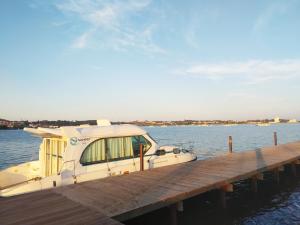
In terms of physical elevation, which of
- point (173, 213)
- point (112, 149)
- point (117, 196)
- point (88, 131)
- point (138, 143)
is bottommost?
point (173, 213)

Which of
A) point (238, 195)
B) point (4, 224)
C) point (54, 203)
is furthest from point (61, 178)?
point (238, 195)

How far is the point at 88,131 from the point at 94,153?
3.00 feet

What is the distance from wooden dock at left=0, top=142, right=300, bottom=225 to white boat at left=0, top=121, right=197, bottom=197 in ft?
2.90

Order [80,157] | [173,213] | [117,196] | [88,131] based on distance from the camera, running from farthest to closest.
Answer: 1. [88,131]
2. [80,157]
3. [173,213]
4. [117,196]

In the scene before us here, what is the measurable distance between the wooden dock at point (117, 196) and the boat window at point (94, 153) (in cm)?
109

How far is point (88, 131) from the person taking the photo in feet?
37.9

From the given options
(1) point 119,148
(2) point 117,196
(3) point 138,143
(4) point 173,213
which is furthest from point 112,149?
(4) point 173,213

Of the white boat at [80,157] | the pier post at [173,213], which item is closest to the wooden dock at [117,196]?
the pier post at [173,213]

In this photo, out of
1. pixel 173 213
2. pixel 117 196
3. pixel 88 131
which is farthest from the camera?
pixel 88 131

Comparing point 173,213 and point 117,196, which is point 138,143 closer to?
point 173,213

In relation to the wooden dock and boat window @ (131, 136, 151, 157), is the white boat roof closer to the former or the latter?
boat window @ (131, 136, 151, 157)

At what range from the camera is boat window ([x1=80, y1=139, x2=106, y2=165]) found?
11289 millimetres

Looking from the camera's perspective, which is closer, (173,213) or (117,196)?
(117,196)

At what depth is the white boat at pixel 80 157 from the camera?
10539mm
